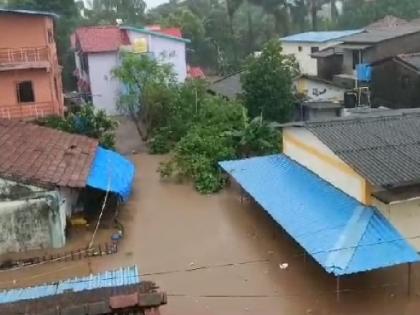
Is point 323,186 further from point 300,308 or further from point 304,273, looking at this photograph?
point 300,308

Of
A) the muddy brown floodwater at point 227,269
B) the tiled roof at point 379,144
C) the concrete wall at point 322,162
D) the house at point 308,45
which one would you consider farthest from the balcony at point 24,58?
the house at point 308,45

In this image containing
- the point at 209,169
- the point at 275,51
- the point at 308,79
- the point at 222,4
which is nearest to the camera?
the point at 209,169

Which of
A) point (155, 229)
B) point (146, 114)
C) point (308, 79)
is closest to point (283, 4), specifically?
point (308, 79)

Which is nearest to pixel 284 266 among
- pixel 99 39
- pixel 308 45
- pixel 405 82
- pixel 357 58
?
pixel 405 82

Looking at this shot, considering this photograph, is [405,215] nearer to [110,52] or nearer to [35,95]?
[35,95]

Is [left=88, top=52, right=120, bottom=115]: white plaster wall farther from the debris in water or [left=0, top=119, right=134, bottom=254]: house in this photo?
the debris in water

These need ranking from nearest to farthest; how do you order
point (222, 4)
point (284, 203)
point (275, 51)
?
point (284, 203), point (275, 51), point (222, 4)

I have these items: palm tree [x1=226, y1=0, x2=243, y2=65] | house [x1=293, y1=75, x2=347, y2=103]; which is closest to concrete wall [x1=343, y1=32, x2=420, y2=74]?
house [x1=293, y1=75, x2=347, y2=103]

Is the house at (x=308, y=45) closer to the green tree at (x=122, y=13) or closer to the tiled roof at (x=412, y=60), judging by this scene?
the tiled roof at (x=412, y=60)
